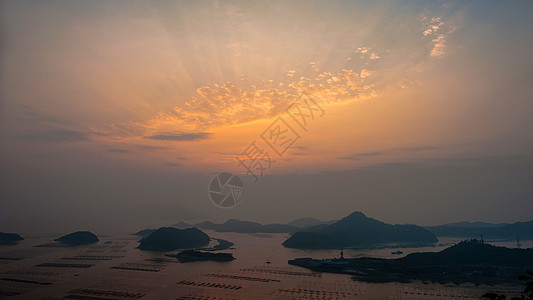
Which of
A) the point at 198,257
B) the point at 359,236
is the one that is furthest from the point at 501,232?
the point at 198,257

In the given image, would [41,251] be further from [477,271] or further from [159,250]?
[477,271]

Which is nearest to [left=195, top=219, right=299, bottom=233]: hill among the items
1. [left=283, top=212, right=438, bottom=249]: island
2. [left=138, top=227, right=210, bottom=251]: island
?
[left=283, top=212, right=438, bottom=249]: island

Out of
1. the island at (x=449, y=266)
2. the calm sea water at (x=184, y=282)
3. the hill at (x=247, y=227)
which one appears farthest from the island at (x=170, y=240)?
the hill at (x=247, y=227)

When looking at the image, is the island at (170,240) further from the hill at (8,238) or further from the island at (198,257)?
the hill at (8,238)

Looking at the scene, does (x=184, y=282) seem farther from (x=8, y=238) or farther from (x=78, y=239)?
(x=8, y=238)

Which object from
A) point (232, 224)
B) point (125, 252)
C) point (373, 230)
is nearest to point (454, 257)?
point (373, 230)

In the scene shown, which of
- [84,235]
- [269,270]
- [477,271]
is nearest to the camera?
[477,271]
